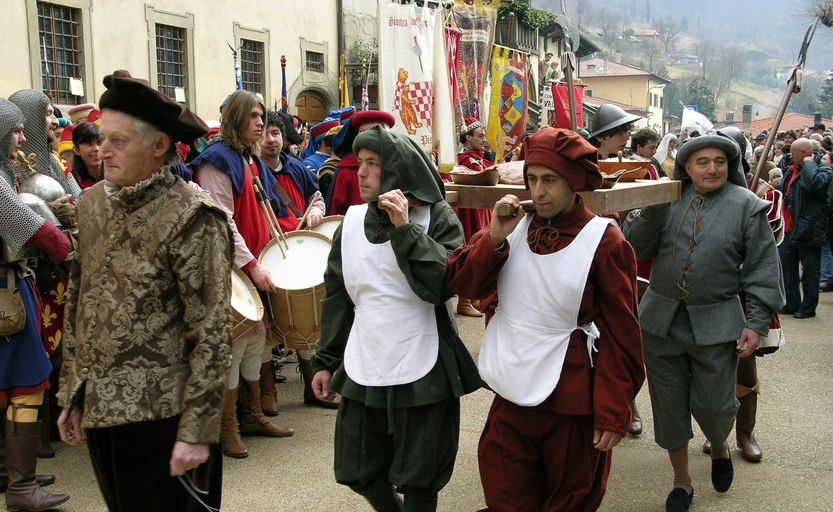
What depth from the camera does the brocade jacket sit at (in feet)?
8.50

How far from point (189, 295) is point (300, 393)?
3.90m

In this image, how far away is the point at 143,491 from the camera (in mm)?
2744

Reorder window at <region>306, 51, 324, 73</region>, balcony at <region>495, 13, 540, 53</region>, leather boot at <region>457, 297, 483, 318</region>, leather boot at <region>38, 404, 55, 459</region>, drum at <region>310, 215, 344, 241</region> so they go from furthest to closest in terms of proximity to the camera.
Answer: balcony at <region>495, 13, 540, 53</region> → window at <region>306, 51, 324, 73</region> → leather boot at <region>457, 297, 483, 318</region> → drum at <region>310, 215, 344, 241</region> → leather boot at <region>38, 404, 55, 459</region>

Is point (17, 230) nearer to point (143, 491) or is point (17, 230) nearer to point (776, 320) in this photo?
point (143, 491)

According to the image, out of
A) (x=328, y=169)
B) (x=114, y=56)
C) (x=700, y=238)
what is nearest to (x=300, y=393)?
(x=328, y=169)

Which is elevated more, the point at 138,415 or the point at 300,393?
the point at 138,415

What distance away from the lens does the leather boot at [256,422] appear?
542 cm

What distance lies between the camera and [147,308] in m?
2.60

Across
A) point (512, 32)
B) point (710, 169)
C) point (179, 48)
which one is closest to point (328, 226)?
point (710, 169)

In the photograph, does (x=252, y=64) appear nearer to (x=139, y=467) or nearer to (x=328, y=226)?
(x=328, y=226)

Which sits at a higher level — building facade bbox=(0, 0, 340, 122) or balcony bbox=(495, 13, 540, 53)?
balcony bbox=(495, 13, 540, 53)

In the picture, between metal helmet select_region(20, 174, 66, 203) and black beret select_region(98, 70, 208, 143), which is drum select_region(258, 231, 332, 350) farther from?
black beret select_region(98, 70, 208, 143)

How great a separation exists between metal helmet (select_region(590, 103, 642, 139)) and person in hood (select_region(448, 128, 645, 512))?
257 centimetres

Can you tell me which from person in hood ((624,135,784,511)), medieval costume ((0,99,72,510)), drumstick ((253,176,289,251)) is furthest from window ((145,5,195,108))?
person in hood ((624,135,784,511))
